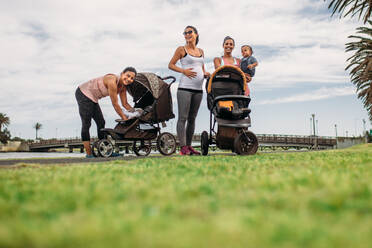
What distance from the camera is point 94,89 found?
29.1 ft

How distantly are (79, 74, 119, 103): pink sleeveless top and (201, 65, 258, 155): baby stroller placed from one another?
104 inches

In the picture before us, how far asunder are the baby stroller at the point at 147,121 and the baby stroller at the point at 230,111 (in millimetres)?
1445

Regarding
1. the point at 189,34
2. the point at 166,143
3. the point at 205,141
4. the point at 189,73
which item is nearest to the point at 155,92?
the point at 189,73

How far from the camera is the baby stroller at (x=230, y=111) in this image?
7656 millimetres

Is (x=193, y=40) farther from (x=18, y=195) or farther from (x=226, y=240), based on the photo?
(x=226, y=240)

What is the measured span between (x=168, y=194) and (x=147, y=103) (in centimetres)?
788

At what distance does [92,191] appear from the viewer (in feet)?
8.06

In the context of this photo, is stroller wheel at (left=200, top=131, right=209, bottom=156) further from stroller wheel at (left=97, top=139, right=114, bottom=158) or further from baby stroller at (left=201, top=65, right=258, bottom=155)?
stroller wheel at (left=97, top=139, right=114, bottom=158)

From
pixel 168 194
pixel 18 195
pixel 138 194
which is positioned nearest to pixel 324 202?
pixel 168 194

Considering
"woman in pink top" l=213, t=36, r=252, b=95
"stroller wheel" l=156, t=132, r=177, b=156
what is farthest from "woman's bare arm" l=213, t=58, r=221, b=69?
"stroller wheel" l=156, t=132, r=177, b=156

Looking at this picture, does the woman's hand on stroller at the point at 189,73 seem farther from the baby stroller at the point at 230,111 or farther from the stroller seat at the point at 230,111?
the stroller seat at the point at 230,111

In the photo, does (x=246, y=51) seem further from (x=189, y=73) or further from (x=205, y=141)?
(x=205, y=141)

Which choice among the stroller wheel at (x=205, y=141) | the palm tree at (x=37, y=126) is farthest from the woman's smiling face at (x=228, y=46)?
the palm tree at (x=37, y=126)

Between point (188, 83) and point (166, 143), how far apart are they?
2.09 metres
